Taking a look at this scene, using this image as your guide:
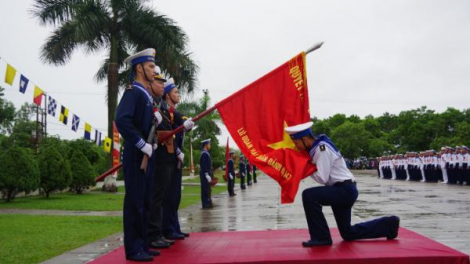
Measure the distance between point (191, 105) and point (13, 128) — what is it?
44.3m

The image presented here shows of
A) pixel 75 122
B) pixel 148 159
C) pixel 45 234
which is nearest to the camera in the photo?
pixel 148 159

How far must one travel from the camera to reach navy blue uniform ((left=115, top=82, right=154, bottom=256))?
532 cm

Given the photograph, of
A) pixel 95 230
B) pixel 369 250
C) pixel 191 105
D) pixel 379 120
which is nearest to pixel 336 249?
pixel 369 250

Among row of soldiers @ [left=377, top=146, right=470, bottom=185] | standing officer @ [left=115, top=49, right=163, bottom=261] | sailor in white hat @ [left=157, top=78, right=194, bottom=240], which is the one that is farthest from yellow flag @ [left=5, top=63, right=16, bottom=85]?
row of soldiers @ [left=377, top=146, right=470, bottom=185]

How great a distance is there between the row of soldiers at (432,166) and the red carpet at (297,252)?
2012 centimetres

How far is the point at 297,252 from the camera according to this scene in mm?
5238

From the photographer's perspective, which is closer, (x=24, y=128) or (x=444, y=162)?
(x=444, y=162)

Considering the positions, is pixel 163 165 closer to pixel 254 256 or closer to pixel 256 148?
pixel 256 148

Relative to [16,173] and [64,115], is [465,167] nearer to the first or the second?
[64,115]

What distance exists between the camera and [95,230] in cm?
958

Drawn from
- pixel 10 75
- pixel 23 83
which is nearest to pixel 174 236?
pixel 10 75

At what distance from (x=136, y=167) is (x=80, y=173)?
17.1m

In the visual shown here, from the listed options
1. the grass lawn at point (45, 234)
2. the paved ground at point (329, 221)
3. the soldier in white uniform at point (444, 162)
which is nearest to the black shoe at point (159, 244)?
Result: the paved ground at point (329, 221)

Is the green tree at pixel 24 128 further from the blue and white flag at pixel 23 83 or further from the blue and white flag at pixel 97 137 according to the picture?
the blue and white flag at pixel 23 83
